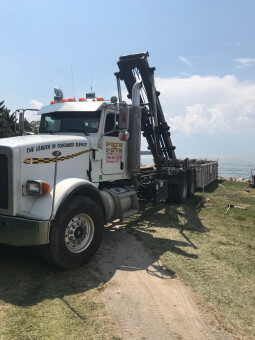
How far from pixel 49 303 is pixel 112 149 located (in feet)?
12.4

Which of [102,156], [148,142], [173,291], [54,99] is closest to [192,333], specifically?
[173,291]

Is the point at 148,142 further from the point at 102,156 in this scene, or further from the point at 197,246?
the point at 197,246

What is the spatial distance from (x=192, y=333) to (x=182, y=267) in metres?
1.67

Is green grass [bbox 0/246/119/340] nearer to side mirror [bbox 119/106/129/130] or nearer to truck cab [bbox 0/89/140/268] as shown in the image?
truck cab [bbox 0/89/140/268]

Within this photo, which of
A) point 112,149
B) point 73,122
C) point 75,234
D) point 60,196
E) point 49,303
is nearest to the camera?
point 49,303

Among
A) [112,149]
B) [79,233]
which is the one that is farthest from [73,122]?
[79,233]

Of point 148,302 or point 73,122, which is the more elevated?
point 73,122

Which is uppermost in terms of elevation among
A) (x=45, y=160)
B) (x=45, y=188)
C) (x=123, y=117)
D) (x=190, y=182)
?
(x=123, y=117)

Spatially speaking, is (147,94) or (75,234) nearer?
(75,234)

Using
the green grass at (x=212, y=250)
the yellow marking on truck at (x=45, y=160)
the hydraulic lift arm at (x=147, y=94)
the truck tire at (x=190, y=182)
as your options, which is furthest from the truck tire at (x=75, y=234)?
the truck tire at (x=190, y=182)

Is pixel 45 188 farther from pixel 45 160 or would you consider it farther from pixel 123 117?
pixel 123 117

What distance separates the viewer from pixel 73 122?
6.32 m

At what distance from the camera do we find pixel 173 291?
12.9ft

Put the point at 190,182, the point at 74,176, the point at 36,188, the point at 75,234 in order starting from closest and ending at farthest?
the point at 36,188 < the point at 75,234 < the point at 74,176 < the point at 190,182
